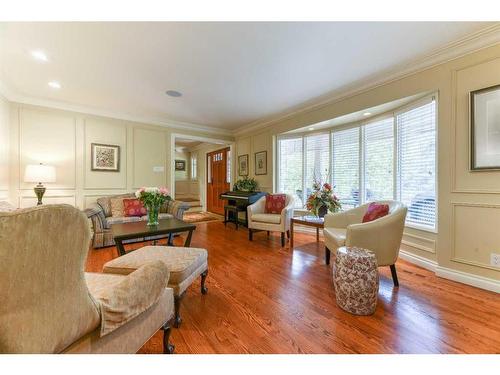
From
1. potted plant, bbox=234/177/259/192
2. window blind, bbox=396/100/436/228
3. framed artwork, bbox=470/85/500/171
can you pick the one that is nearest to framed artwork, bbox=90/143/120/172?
potted plant, bbox=234/177/259/192

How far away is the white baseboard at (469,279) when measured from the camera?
2.02 metres

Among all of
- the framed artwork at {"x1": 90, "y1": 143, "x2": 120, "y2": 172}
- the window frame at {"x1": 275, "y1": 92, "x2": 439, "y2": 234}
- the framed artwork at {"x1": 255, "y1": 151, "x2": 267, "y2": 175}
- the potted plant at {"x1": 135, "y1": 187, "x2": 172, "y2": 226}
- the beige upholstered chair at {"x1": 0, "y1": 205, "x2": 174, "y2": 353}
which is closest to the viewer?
the beige upholstered chair at {"x1": 0, "y1": 205, "x2": 174, "y2": 353}

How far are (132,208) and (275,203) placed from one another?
8.38 ft

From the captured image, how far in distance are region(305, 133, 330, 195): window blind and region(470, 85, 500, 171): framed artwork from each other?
209 centimetres

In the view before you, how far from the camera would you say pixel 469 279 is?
7.07ft

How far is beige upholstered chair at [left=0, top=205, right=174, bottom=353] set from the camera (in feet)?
2.14

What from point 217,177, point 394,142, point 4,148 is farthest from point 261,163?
point 4,148

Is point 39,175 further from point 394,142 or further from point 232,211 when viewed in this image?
point 394,142

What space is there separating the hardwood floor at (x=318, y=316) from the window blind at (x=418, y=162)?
2.49 feet

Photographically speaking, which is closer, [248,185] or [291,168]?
[291,168]

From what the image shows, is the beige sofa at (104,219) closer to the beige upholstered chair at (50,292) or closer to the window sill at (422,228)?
the beige upholstered chair at (50,292)

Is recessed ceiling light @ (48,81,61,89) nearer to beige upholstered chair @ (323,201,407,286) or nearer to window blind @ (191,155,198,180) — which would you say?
beige upholstered chair @ (323,201,407,286)

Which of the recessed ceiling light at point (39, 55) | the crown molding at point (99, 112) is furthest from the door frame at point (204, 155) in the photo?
the recessed ceiling light at point (39, 55)

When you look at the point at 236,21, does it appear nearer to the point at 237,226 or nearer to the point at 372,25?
the point at 372,25
